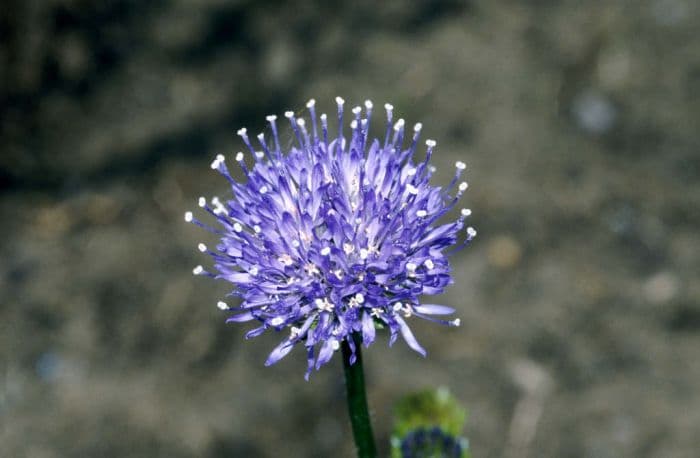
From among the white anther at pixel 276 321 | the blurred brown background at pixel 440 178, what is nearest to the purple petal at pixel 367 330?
the white anther at pixel 276 321

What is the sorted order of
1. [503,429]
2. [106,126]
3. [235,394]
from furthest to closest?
1. [106,126]
2. [235,394]
3. [503,429]

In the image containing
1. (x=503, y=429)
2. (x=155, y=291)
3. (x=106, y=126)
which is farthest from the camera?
(x=106, y=126)

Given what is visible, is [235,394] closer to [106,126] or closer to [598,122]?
[106,126]

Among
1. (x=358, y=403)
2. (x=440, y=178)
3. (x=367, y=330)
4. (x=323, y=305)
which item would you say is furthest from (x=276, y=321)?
(x=440, y=178)

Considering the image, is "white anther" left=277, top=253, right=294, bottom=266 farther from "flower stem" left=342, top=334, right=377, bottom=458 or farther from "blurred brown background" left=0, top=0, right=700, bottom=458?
"blurred brown background" left=0, top=0, right=700, bottom=458

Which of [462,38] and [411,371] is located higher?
[462,38]

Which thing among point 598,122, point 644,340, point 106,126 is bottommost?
point 644,340

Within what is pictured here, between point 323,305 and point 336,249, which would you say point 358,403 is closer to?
point 323,305

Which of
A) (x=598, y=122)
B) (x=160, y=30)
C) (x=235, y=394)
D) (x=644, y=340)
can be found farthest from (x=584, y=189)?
(x=160, y=30)
